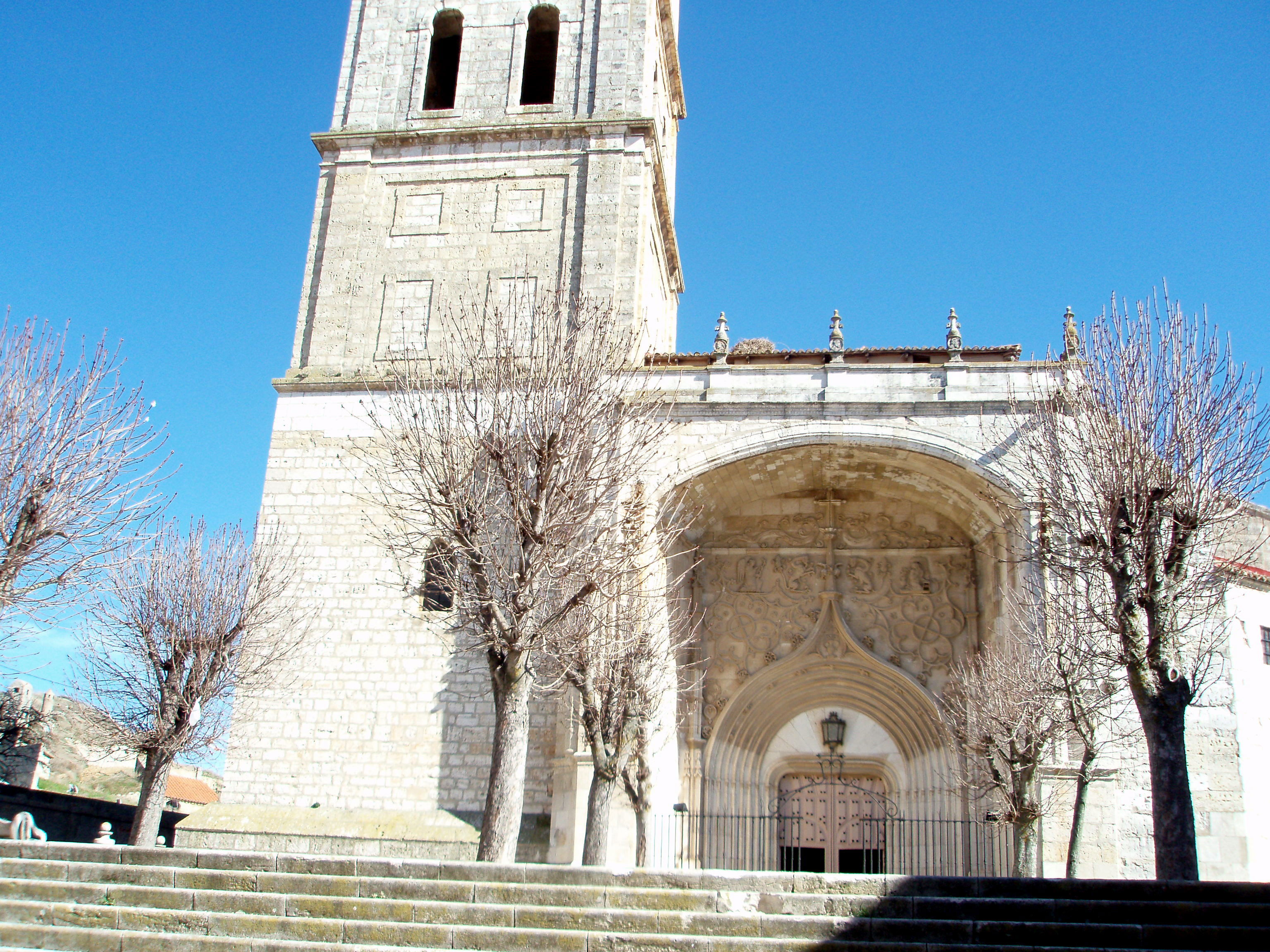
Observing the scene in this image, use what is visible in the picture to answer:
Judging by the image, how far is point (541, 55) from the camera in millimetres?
20734

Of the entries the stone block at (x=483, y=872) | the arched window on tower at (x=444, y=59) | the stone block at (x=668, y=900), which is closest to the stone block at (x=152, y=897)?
the stone block at (x=483, y=872)

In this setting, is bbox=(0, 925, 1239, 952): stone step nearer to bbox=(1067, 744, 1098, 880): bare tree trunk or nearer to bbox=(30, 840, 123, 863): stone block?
bbox=(30, 840, 123, 863): stone block

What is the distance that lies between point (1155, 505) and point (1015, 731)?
366 cm

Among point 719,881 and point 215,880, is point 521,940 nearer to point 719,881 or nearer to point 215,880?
point 719,881

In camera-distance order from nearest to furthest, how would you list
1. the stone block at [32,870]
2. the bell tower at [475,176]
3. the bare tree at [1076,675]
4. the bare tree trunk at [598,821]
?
the stone block at [32,870] < the bare tree at [1076,675] < the bare tree trunk at [598,821] < the bell tower at [475,176]

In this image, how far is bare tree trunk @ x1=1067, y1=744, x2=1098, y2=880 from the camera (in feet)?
39.5

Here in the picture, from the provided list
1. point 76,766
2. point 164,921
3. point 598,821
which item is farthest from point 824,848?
point 76,766

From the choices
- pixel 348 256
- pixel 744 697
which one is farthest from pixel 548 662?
pixel 348 256

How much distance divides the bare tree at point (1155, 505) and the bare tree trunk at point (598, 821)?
5.26 metres

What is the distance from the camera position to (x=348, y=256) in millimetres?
17594

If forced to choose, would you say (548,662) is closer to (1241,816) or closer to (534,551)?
(534,551)

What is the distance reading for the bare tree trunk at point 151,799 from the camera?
44.1 feet

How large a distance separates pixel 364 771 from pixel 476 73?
11420 millimetres

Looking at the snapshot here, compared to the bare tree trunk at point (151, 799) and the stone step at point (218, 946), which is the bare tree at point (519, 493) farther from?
the bare tree trunk at point (151, 799)
